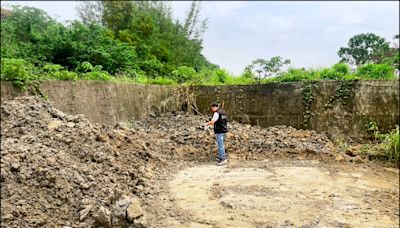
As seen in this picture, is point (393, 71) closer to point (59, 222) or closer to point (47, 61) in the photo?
point (47, 61)

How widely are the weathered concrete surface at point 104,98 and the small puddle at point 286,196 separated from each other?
2.09 m

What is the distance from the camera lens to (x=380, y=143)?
8.28m

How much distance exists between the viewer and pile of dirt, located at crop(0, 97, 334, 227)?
447cm

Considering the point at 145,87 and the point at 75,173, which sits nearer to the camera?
the point at 75,173

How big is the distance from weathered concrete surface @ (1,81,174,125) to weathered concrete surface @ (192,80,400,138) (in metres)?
2.04

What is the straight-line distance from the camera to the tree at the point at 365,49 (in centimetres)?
1275

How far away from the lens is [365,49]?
13312mm

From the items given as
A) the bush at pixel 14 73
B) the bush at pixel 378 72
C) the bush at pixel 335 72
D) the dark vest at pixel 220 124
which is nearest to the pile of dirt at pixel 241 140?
the dark vest at pixel 220 124

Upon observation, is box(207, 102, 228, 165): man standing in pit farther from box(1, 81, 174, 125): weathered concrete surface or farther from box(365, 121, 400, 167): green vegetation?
box(365, 121, 400, 167): green vegetation

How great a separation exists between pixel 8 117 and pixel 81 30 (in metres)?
4.63

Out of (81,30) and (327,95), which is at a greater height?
Result: (81,30)

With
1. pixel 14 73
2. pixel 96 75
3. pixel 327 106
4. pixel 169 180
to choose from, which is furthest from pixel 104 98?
pixel 327 106

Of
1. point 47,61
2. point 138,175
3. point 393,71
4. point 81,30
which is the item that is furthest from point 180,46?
point 138,175

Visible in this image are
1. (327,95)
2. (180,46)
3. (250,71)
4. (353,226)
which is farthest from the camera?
(180,46)
